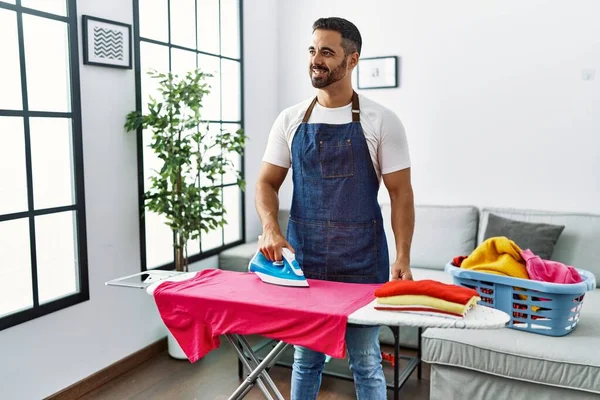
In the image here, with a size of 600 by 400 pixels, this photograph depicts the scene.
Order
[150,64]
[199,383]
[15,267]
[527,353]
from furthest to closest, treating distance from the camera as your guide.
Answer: [150,64] → [199,383] → [15,267] → [527,353]

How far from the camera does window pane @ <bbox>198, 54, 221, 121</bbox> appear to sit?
12.4ft

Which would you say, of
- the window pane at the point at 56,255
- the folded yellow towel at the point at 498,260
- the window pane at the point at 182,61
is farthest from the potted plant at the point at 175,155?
the folded yellow towel at the point at 498,260

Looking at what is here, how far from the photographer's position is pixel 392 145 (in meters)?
2.05

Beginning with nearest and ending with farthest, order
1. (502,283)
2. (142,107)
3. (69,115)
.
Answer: (502,283)
(69,115)
(142,107)

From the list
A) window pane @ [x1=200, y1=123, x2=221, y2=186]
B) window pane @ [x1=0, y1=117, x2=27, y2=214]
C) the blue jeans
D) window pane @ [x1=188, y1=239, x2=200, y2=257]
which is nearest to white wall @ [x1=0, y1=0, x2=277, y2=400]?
window pane @ [x1=0, y1=117, x2=27, y2=214]

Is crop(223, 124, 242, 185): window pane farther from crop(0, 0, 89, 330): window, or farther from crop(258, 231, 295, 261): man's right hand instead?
crop(258, 231, 295, 261): man's right hand

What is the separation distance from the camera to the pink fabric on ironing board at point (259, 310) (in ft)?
5.33

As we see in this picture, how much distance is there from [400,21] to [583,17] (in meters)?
1.13

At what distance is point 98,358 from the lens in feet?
9.89

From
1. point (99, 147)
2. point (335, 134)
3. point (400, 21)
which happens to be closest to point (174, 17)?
point (99, 147)

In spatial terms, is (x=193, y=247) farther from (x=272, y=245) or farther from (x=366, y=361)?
(x=366, y=361)

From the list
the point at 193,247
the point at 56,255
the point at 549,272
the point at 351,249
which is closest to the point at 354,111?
the point at 351,249

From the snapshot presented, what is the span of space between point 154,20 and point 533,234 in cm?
244

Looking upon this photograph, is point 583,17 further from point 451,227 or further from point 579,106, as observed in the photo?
point 451,227
